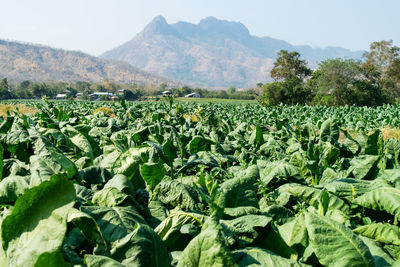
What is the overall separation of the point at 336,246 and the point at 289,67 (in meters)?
61.2

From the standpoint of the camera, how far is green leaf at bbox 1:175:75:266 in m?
0.77

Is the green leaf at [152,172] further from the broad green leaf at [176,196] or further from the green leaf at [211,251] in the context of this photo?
the green leaf at [211,251]

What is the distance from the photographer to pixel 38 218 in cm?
80

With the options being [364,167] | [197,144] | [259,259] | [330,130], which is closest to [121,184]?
[259,259]

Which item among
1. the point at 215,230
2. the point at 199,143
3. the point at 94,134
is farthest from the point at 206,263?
the point at 94,134

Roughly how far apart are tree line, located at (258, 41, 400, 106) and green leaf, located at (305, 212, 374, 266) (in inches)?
1929

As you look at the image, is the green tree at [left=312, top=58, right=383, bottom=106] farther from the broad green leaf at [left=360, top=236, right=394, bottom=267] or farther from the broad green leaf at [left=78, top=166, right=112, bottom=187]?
the broad green leaf at [left=360, top=236, right=394, bottom=267]

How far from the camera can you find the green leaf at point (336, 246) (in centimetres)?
81

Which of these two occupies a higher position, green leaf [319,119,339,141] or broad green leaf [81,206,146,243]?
green leaf [319,119,339,141]

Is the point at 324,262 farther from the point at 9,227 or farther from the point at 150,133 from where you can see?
the point at 150,133

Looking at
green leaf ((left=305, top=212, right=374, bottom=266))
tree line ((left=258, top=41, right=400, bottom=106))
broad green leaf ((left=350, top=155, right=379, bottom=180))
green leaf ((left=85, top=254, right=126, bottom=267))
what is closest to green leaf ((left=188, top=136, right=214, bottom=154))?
broad green leaf ((left=350, top=155, right=379, bottom=180))

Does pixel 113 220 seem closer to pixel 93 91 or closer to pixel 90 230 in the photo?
pixel 90 230

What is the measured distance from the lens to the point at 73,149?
7.91 ft

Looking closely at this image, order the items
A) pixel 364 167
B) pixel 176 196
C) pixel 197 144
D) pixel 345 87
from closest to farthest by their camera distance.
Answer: pixel 176 196 < pixel 364 167 < pixel 197 144 < pixel 345 87
